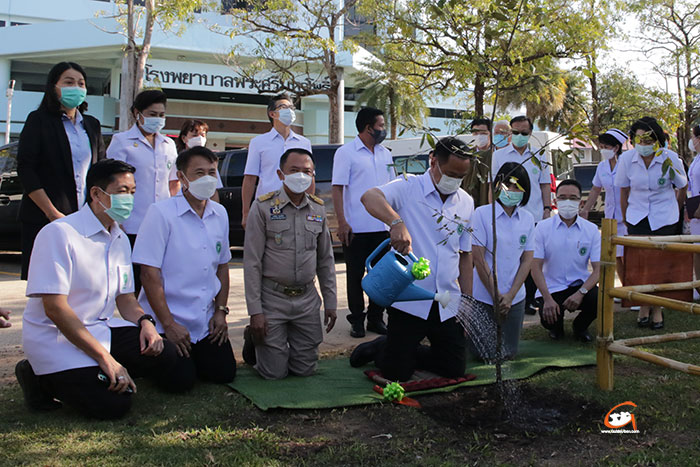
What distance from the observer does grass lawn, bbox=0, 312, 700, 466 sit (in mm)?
2932

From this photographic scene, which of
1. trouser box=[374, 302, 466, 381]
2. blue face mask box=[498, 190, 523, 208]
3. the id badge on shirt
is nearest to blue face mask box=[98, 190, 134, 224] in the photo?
the id badge on shirt

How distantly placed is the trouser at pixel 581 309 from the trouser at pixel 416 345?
128 centimetres

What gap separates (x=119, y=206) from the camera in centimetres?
350

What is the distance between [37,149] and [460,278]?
271 centimetres

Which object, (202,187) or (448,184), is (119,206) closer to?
(202,187)

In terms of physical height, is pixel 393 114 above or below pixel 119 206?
above

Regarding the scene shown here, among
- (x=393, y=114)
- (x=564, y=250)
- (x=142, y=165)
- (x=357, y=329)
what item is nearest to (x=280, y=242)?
(x=142, y=165)

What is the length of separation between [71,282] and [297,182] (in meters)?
1.48

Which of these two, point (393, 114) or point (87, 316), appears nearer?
A: point (87, 316)

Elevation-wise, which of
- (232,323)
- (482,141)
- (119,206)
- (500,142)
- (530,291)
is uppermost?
(482,141)

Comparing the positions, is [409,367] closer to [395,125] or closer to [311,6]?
[311,6]

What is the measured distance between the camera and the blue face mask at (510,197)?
4.72 meters

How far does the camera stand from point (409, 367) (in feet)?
13.4

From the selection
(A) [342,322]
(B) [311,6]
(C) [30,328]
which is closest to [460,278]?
(A) [342,322]
